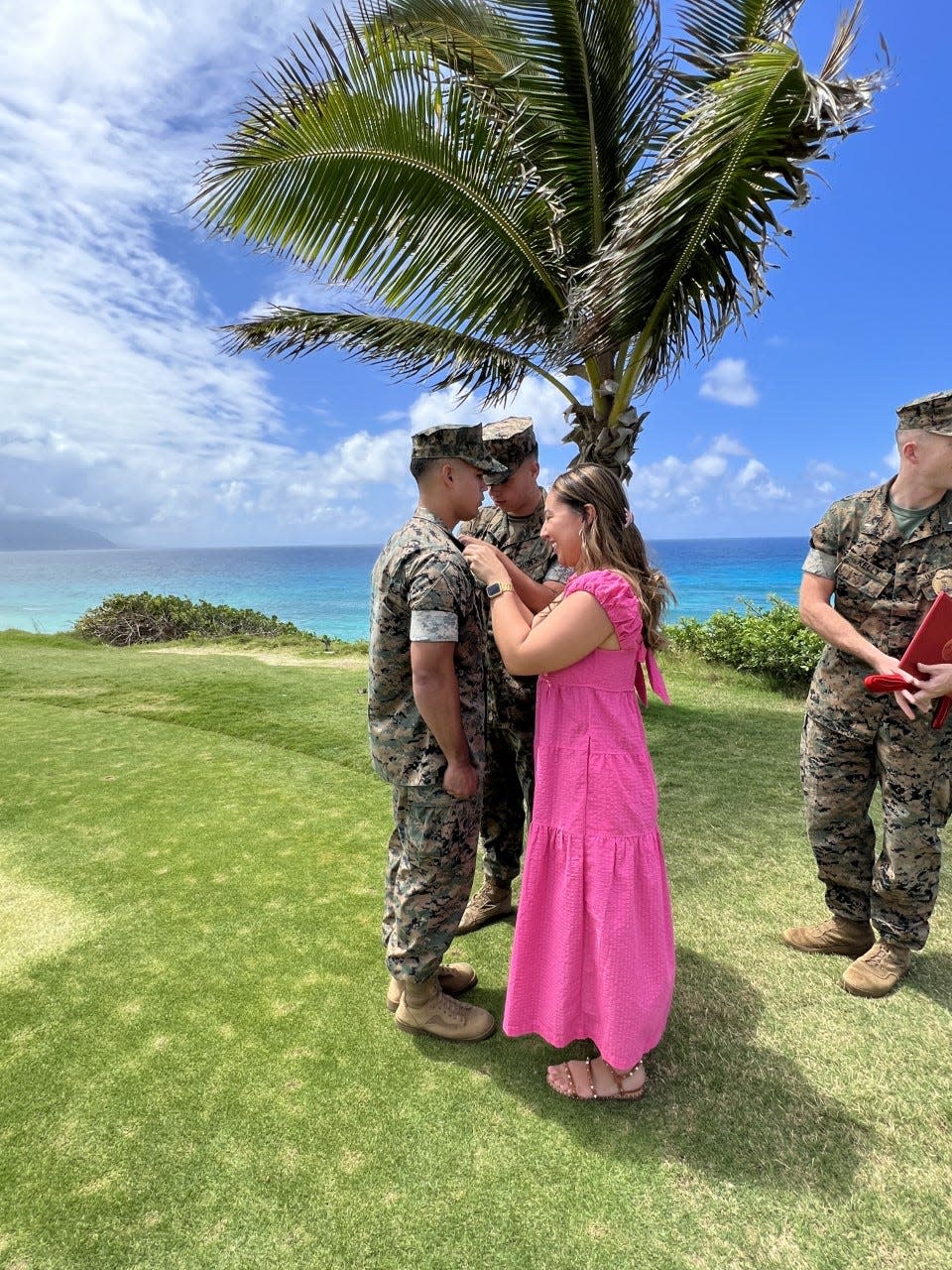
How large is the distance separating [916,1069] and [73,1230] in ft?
8.12

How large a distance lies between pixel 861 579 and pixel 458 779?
1642 millimetres

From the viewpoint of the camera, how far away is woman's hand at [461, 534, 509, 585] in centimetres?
208

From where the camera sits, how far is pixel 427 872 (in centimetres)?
226

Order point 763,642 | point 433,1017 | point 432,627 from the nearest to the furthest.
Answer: point 432,627 < point 433,1017 < point 763,642

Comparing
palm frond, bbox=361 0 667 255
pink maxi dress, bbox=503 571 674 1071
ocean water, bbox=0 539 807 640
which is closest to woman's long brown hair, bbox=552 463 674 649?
pink maxi dress, bbox=503 571 674 1071

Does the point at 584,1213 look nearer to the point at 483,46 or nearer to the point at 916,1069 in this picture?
the point at 916,1069

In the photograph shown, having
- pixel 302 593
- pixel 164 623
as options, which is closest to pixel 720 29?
pixel 164 623

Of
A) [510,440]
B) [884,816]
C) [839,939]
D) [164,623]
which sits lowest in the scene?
[164,623]

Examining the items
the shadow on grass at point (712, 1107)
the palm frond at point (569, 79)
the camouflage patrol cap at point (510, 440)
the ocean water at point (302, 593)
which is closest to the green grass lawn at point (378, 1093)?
the shadow on grass at point (712, 1107)

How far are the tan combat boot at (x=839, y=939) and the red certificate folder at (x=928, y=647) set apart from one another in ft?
3.53

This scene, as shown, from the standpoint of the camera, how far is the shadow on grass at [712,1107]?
191 centimetres

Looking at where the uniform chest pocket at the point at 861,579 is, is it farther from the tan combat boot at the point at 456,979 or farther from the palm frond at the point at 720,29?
the palm frond at the point at 720,29

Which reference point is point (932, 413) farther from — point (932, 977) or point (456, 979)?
point (456, 979)

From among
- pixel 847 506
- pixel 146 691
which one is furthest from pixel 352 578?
pixel 847 506
